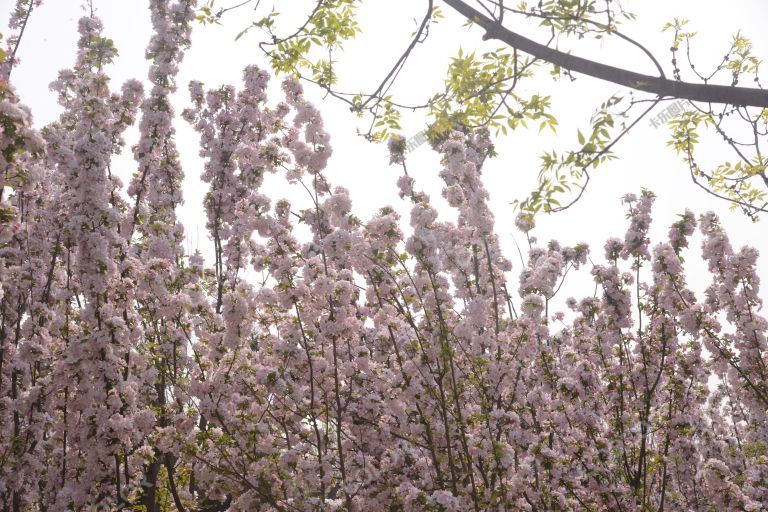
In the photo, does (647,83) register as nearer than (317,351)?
Yes

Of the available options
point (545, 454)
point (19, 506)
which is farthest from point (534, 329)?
point (19, 506)

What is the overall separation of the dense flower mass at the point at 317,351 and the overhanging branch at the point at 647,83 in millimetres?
3220

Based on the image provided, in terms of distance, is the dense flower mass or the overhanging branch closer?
the overhanging branch

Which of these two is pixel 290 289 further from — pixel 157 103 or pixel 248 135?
pixel 248 135

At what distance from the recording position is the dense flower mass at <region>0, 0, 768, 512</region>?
21.0 feet

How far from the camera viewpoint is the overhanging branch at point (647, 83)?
11.2ft

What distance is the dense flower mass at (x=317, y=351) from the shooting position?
6387 millimetres

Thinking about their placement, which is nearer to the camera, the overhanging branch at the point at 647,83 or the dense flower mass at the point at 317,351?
the overhanging branch at the point at 647,83

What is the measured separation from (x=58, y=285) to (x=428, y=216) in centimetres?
621

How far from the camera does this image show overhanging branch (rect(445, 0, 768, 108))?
342 cm

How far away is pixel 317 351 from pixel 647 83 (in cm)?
568

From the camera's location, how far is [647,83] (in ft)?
11.6

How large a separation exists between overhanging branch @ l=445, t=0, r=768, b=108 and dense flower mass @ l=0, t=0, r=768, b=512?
3.22m

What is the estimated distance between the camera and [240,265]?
10.1m
